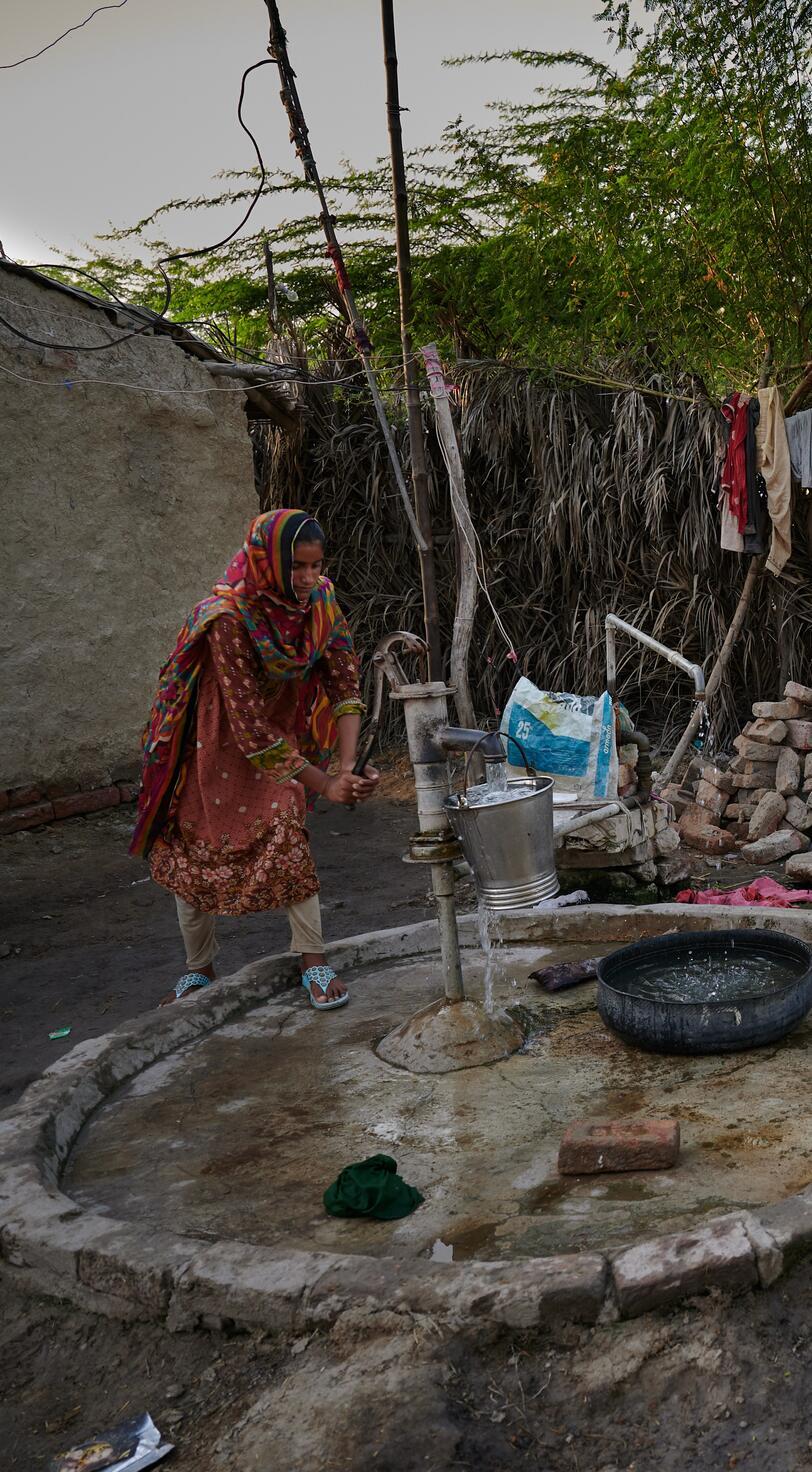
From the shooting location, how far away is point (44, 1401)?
192 cm

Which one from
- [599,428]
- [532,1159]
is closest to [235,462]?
[599,428]

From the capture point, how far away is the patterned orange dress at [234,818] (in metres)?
3.54

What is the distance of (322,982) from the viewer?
3543 millimetres

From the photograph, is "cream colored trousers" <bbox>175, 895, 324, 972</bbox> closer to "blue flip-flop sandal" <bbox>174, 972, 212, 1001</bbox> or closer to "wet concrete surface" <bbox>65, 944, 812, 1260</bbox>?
"blue flip-flop sandal" <bbox>174, 972, 212, 1001</bbox>

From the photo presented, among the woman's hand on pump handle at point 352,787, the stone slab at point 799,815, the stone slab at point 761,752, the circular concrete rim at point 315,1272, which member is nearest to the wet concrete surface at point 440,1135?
the circular concrete rim at point 315,1272

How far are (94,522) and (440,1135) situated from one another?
5.00m

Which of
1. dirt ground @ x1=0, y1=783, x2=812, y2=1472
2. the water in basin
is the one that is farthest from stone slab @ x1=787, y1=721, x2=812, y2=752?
dirt ground @ x1=0, y1=783, x2=812, y2=1472

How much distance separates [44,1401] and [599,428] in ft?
23.8

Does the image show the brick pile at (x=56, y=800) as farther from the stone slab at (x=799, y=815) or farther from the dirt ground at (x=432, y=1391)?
the dirt ground at (x=432, y=1391)

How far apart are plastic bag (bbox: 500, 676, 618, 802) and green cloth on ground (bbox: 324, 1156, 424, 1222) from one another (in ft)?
8.47

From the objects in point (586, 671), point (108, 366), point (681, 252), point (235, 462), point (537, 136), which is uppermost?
point (537, 136)

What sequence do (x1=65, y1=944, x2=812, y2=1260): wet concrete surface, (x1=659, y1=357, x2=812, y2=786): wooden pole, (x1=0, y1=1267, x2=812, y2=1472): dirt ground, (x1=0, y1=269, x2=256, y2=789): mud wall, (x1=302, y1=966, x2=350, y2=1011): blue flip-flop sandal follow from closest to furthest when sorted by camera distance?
(x1=0, y1=1267, x2=812, y2=1472): dirt ground < (x1=65, y1=944, x2=812, y2=1260): wet concrete surface < (x1=302, y1=966, x2=350, y2=1011): blue flip-flop sandal < (x1=0, y1=269, x2=256, y2=789): mud wall < (x1=659, y1=357, x2=812, y2=786): wooden pole

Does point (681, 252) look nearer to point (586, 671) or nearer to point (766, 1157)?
point (586, 671)

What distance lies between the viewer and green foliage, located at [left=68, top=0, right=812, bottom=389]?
6.87 m
